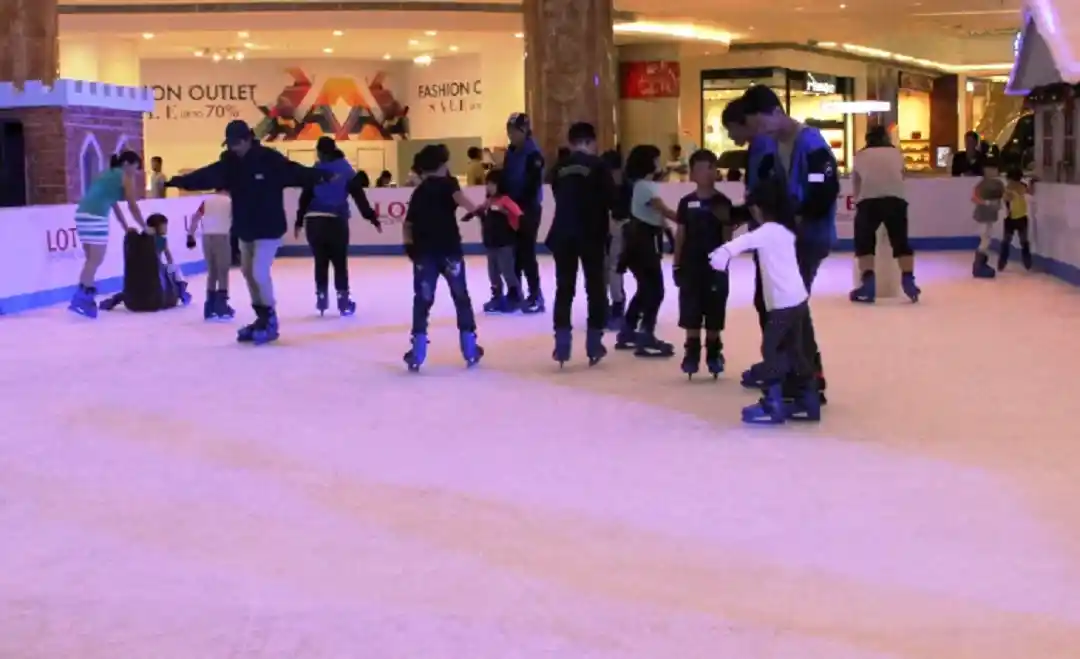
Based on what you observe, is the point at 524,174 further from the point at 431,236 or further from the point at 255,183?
the point at 431,236

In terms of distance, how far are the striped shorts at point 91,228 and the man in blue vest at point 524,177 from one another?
333cm

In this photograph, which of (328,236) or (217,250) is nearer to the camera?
(328,236)

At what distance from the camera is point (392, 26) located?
23.2 m

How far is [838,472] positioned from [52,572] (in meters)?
2.68

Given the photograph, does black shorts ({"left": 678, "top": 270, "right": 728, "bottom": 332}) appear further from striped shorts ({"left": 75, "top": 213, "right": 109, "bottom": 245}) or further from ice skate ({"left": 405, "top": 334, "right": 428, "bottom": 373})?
striped shorts ({"left": 75, "top": 213, "right": 109, "bottom": 245})

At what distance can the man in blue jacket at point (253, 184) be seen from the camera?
368 inches

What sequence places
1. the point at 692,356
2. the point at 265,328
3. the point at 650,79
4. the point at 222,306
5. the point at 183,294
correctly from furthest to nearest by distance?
the point at 650,79
the point at 183,294
the point at 222,306
the point at 265,328
the point at 692,356

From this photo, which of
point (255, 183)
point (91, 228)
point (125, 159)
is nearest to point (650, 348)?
point (255, 183)

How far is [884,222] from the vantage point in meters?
11.7

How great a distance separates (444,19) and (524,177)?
1273 cm

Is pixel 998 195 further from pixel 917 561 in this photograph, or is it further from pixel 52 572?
pixel 52 572

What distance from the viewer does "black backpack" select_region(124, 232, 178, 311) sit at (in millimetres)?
12125

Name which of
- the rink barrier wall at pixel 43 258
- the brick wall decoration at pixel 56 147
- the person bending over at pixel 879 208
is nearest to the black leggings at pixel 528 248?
the person bending over at pixel 879 208

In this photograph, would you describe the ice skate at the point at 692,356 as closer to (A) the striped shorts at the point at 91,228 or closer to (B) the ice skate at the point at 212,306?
(B) the ice skate at the point at 212,306
